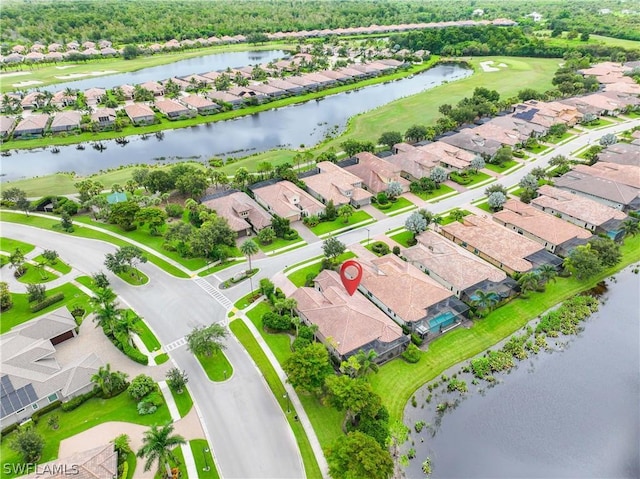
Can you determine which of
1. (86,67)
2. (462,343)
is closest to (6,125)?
(86,67)

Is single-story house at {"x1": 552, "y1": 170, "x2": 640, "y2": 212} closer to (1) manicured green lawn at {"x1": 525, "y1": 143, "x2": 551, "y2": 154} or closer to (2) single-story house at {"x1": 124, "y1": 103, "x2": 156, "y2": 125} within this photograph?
(1) manicured green lawn at {"x1": 525, "y1": 143, "x2": 551, "y2": 154}

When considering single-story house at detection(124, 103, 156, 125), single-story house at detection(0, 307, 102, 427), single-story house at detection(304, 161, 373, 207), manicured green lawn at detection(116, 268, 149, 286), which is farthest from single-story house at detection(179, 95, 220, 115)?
single-story house at detection(0, 307, 102, 427)

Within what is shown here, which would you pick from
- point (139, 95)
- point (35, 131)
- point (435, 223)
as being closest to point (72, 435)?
point (435, 223)

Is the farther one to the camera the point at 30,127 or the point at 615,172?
the point at 30,127

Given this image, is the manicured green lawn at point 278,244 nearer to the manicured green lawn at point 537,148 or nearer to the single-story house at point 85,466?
the single-story house at point 85,466

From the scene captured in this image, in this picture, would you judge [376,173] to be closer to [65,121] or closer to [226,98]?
[226,98]

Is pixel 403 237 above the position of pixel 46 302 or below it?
below
